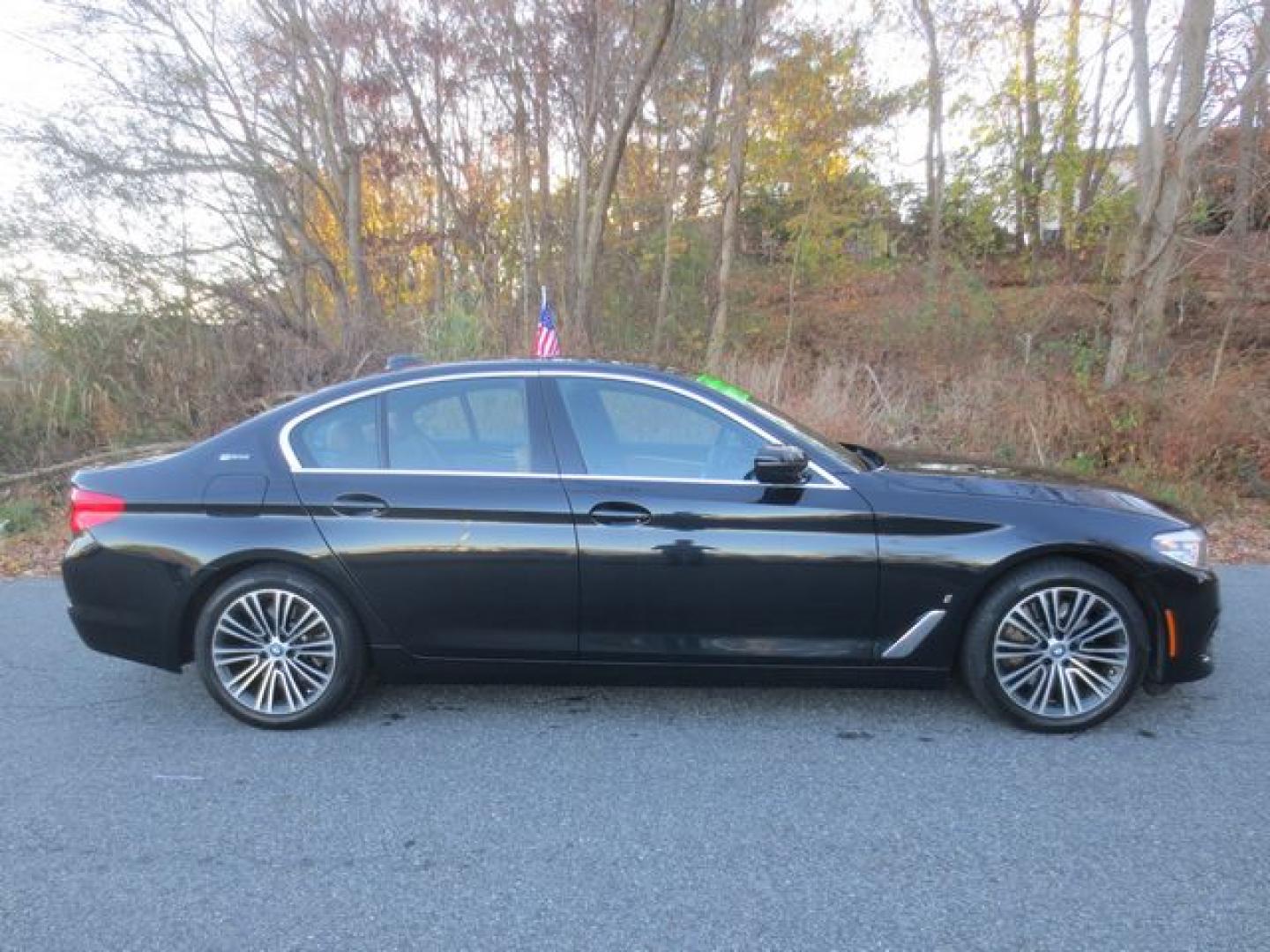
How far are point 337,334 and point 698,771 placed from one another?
9187 millimetres

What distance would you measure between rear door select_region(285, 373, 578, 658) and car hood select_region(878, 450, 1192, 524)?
151 centimetres

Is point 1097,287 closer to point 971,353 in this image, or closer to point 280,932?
point 971,353

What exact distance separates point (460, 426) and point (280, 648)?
1.21 metres

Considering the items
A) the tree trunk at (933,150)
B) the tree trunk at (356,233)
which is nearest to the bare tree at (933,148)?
the tree trunk at (933,150)

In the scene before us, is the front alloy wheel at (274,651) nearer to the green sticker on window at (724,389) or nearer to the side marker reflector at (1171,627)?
the green sticker on window at (724,389)

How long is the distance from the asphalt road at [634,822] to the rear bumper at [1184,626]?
0.25m

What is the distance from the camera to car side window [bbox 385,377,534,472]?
3982 mm

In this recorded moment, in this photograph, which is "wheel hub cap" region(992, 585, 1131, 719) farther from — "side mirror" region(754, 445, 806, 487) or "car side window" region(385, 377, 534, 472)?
"car side window" region(385, 377, 534, 472)

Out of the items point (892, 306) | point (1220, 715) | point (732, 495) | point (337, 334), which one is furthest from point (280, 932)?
point (892, 306)

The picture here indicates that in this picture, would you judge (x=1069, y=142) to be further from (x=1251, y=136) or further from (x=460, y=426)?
(x=460, y=426)

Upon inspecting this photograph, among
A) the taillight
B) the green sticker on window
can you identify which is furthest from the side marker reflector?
the taillight

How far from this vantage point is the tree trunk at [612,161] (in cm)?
1091

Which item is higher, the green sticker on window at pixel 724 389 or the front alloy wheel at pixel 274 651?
the green sticker on window at pixel 724 389

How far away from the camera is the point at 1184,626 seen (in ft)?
12.3
